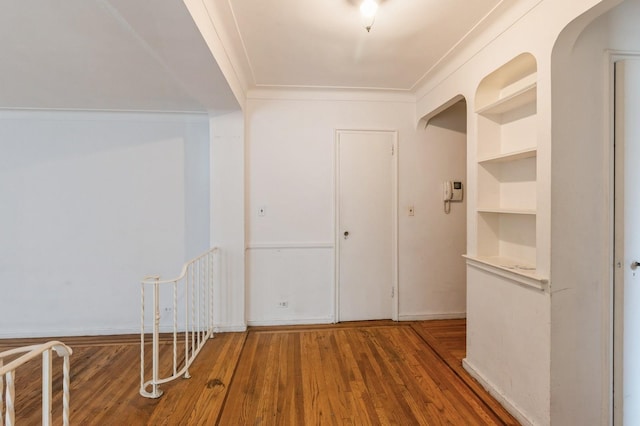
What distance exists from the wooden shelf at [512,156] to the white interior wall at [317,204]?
1.01 m

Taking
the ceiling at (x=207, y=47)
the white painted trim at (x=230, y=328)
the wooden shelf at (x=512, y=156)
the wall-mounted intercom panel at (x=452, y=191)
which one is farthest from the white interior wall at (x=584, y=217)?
the white painted trim at (x=230, y=328)

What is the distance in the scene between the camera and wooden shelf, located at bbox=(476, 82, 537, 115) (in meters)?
1.66

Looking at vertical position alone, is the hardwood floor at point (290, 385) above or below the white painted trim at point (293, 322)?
below

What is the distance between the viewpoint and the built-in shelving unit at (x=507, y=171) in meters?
1.81

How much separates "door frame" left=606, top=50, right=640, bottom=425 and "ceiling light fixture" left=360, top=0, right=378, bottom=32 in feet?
4.34

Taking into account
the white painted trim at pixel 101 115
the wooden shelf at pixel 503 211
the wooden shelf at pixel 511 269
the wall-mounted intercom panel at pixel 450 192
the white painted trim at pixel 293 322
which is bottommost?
the white painted trim at pixel 293 322

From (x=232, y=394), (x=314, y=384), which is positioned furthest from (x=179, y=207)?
(x=314, y=384)

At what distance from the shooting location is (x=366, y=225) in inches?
117

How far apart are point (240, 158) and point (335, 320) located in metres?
1.92

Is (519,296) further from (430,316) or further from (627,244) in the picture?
(430,316)

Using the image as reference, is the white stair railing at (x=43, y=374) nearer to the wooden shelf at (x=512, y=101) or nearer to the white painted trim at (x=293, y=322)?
the white painted trim at (x=293, y=322)

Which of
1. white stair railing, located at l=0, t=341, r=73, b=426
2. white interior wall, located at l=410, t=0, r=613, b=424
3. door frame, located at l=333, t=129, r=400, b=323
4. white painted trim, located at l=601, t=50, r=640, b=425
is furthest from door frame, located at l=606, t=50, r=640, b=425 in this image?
white stair railing, located at l=0, t=341, r=73, b=426

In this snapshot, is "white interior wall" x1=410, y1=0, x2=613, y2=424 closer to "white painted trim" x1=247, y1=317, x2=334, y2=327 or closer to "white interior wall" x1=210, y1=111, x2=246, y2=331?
"white painted trim" x1=247, y1=317, x2=334, y2=327

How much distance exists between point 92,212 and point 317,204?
93.7 inches
